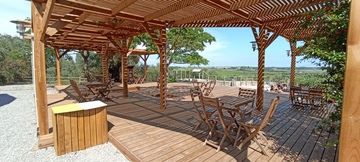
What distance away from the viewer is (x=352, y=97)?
93cm

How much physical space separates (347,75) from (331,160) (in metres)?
2.59

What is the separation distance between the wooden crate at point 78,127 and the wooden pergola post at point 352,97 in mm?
3458

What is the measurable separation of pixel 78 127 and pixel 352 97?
144 inches

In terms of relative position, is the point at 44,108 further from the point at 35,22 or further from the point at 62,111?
the point at 35,22

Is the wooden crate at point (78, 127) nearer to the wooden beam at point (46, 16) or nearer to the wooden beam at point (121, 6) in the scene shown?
the wooden beam at point (46, 16)

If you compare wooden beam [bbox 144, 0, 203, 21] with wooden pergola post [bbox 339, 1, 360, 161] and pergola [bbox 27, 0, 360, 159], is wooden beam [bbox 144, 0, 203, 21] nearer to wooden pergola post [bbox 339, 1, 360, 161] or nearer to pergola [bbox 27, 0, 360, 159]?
pergola [bbox 27, 0, 360, 159]

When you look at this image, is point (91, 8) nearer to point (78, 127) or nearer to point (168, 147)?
point (78, 127)

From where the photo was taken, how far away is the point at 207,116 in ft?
10.8

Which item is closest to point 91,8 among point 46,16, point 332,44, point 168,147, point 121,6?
point 121,6

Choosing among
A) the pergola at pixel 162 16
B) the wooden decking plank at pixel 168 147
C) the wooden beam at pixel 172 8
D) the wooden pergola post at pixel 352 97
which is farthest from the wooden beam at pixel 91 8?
the wooden pergola post at pixel 352 97

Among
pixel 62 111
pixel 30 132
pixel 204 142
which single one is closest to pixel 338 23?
pixel 204 142

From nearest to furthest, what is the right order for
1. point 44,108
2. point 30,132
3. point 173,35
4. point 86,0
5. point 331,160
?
1. point 331,160
2. point 44,108
3. point 86,0
4. point 30,132
5. point 173,35

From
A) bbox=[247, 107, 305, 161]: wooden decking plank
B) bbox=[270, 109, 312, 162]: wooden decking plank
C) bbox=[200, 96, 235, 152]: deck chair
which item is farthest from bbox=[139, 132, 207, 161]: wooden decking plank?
bbox=[270, 109, 312, 162]: wooden decking plank

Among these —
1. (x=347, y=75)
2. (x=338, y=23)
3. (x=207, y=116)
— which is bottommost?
(x=207, y=116)
